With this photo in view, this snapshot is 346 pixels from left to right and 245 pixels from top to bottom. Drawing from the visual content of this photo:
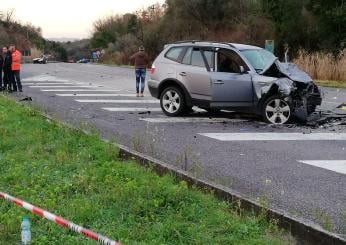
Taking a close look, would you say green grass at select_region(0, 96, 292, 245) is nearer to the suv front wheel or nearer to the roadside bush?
the suv front wheel

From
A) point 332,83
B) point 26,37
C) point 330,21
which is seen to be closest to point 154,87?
point 332,83

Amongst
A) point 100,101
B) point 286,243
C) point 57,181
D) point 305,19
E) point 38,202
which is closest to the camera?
point 286,243

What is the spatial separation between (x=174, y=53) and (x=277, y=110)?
9.69 feet

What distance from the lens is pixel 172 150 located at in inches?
335

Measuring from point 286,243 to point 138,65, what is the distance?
14.7 meters

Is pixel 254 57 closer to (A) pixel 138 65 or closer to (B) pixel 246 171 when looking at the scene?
(B) pixel 246 171

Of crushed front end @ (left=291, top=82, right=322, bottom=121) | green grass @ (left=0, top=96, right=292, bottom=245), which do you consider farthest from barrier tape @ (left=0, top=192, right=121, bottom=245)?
crushed front end @ (left=291, top=82, right=322, bottom=121)

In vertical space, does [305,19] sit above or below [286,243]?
above

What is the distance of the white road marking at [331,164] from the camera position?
723 centimetres

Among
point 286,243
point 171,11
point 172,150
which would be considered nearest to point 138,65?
point 172,150

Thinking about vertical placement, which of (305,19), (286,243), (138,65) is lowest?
(286,243)

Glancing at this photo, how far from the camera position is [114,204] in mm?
5238

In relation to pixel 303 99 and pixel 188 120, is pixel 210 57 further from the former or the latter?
pixel 303 99

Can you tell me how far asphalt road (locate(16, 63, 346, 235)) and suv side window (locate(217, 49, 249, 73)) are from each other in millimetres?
1167
